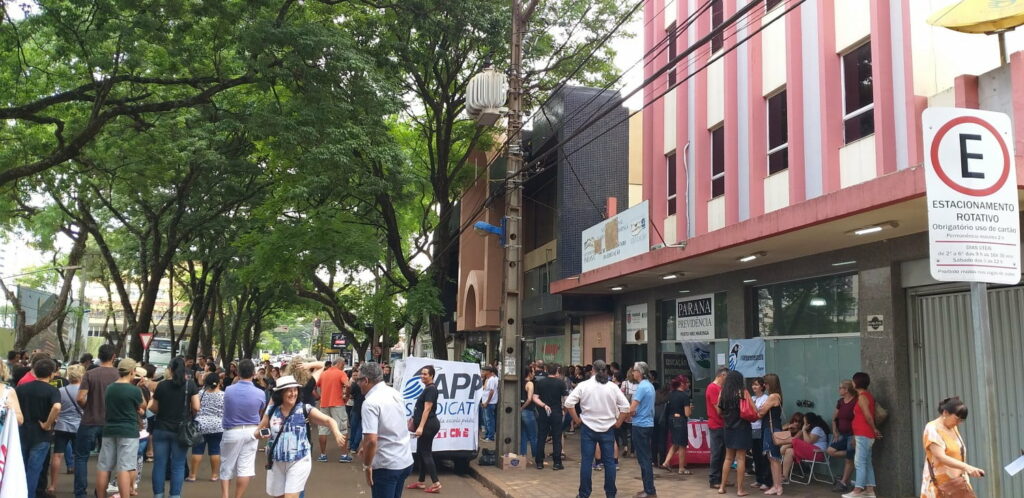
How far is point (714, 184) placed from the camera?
14.3 metres

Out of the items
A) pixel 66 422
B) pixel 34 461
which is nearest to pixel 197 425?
pixel 66 422

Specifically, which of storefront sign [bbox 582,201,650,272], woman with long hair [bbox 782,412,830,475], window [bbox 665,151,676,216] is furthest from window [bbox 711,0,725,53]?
woman with long hair [bbox 782,412,830,475]

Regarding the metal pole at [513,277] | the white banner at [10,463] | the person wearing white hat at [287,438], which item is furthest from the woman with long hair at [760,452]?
the white banner at [10,463]

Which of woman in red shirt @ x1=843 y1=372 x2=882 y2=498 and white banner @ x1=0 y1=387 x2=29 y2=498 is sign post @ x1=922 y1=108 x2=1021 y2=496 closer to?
white banner @ x1=0 y1=387 x2=29 y2=498

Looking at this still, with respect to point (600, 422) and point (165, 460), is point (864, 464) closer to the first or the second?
point (600, 422)

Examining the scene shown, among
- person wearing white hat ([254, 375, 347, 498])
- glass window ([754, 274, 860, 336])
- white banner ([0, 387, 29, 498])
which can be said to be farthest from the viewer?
glass window ([754, 274, 860, 336])

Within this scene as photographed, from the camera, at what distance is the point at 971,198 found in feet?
13.0

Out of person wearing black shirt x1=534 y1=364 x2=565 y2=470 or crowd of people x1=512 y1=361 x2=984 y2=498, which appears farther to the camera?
person wearing black shirt x1=534 y1=364 x2=565 y2=470

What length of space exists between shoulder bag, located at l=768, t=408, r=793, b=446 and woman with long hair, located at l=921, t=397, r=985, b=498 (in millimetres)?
4651

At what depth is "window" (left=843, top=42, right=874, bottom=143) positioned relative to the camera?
10.7m

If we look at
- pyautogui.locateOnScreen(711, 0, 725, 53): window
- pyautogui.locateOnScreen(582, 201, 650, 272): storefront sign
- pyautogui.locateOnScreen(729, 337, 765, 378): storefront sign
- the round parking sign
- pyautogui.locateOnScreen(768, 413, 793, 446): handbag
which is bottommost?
pyautogui.locateOnScreen(768, 413, 793, 446): handbag

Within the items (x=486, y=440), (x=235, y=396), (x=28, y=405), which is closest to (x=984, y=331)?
(x=235, y=396)

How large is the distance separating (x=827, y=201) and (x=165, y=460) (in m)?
8.43

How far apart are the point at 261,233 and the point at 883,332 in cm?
1768
